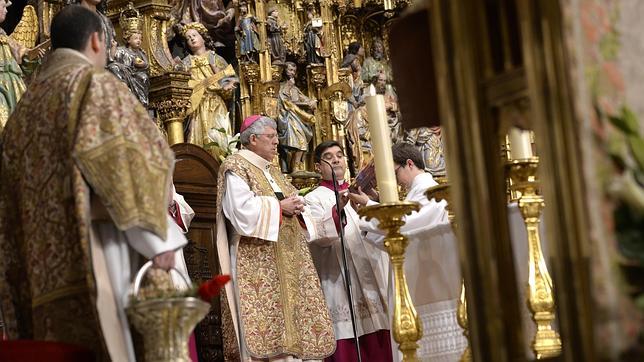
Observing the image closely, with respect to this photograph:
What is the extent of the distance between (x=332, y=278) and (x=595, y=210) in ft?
21.3

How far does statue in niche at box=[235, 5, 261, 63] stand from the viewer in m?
12.4

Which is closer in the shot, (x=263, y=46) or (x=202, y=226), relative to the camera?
(x=202, y=226)

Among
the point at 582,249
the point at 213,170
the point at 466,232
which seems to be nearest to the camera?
the point at 582,249

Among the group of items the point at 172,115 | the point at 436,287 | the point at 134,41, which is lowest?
the point at 436,287

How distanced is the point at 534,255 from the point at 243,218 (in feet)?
11.2

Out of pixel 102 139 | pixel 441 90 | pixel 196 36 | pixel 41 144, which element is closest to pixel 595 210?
pixel 441 90

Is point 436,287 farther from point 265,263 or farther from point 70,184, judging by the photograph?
point 70,184

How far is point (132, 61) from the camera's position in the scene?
1033 centimetres

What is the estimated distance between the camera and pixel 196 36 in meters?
11.9

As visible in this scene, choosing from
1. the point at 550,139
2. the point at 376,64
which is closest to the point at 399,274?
the point at 550,139

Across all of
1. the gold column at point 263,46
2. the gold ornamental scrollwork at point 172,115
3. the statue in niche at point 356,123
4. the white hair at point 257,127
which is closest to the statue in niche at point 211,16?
the gold column at point 263,46

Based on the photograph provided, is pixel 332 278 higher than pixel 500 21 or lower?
lower

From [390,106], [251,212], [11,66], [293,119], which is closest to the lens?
[251,212]

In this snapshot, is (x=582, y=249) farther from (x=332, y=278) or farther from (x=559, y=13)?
(x=332, y=278)
